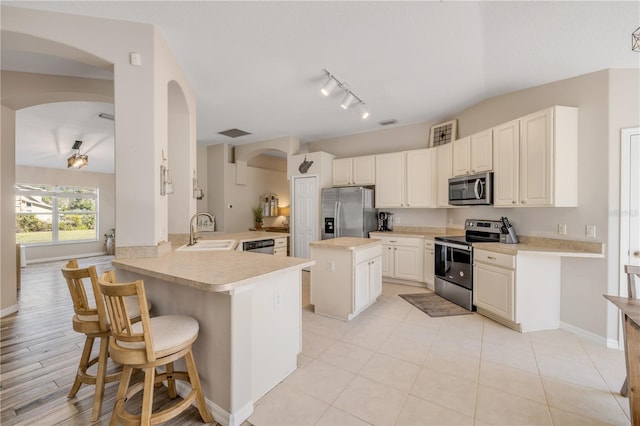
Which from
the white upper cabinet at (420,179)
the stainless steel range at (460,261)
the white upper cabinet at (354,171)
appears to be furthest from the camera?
the white upper cabinet at (354,171)

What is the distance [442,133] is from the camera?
451 centimetres

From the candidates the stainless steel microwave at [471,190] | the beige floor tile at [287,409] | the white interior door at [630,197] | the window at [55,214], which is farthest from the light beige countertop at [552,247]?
the window at [55,214]

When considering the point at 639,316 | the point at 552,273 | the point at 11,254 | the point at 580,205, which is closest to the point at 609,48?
Answer: the point at 580,205

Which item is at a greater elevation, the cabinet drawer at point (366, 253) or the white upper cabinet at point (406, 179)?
the white upper cabinet at point (406, 179)

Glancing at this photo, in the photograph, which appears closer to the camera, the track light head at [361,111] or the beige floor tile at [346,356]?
the beige floor tile at [346,356]

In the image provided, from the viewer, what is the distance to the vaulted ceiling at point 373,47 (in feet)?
6.73

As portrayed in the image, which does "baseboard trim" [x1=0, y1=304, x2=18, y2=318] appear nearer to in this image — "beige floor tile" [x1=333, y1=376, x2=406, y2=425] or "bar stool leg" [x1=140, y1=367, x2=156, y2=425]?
"bar stool leg" [x1=140, y1=367, x2=156, y2=425]

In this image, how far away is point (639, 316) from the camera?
145cm

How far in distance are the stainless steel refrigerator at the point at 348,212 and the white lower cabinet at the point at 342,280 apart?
1.36 m

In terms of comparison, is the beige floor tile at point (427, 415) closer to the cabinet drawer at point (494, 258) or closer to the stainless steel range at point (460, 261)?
the cabinet drawer at point (494, 258)

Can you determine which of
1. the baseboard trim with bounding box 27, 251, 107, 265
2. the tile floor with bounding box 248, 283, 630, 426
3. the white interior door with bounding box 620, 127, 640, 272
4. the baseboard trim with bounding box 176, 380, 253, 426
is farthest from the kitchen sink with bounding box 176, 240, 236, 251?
the baseboard trim with bounding box 27, 251, 107, 265

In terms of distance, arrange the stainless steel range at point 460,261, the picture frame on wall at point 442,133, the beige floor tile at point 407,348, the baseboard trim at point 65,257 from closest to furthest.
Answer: the beige floor tile at point 407,348 < the stainless steel range at point 460,261 < the picture frame on wall at point 442,133 < the baseboard trim at point 65,257

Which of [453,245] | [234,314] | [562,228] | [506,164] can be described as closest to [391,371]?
[234,314]

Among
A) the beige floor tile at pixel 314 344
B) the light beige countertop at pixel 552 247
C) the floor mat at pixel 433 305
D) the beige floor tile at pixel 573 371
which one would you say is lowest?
the beige floor tile at pixel 573 371
